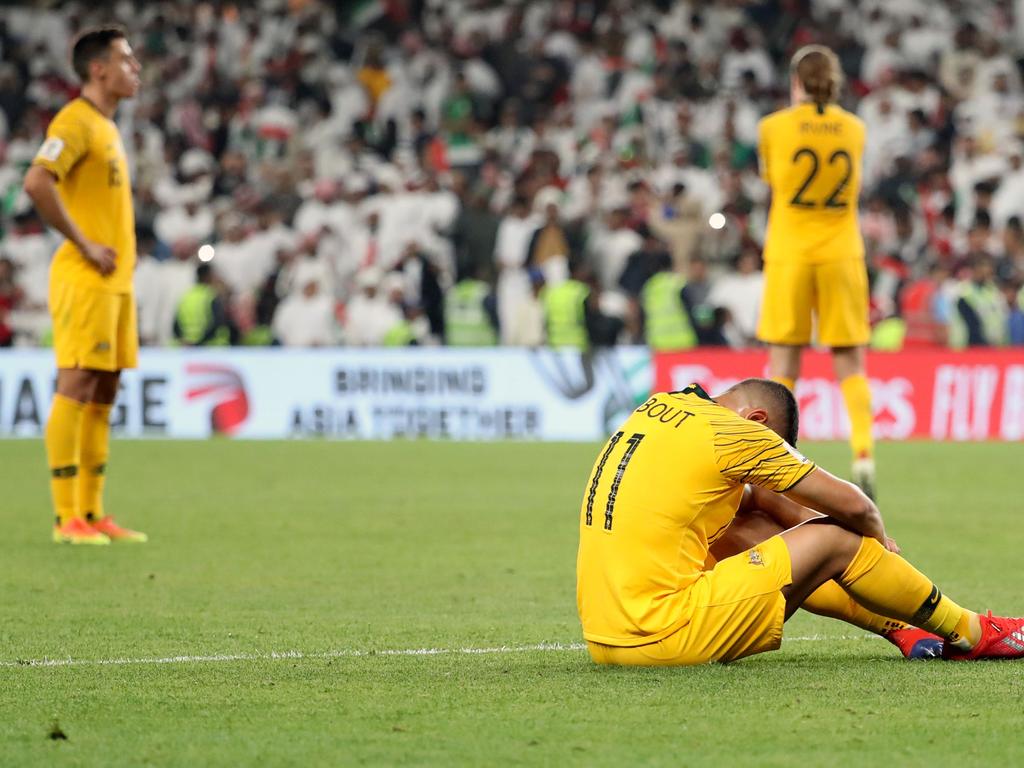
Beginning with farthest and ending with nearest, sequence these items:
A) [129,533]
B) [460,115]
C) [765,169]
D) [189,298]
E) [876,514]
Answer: [460,115]
[189,298]
[765,169]
[129,533]
[876,514]

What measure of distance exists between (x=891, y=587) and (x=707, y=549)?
0.54 m

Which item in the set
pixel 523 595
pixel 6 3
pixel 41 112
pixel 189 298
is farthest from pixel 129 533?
pixel 6 3

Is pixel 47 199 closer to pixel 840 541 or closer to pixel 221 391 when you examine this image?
pixel 840 541

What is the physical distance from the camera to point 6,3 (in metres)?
27.4

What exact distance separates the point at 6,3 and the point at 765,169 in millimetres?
19808

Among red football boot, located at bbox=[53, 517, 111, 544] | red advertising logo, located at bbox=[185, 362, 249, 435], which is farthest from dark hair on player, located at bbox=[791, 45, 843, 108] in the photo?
red advertising logo, located at bbox=[185, 362, 249, 435]

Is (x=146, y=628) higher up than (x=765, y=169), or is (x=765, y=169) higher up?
(x=765, y=169)

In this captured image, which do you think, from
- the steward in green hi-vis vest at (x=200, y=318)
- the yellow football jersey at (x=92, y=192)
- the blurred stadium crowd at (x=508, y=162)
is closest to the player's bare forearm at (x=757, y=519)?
the yellow football jersey at (x=92, y=192)

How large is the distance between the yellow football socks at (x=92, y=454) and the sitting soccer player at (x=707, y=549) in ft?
14.6

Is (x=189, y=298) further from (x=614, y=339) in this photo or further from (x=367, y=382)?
(x=614, y=339)

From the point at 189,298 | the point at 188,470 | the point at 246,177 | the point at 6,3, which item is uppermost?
the point at 6,3

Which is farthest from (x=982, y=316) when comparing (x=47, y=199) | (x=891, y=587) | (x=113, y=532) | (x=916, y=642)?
(x=891, y=587)

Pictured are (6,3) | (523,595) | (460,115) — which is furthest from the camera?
(6,3)

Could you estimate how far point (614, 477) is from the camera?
5273 millimetres
